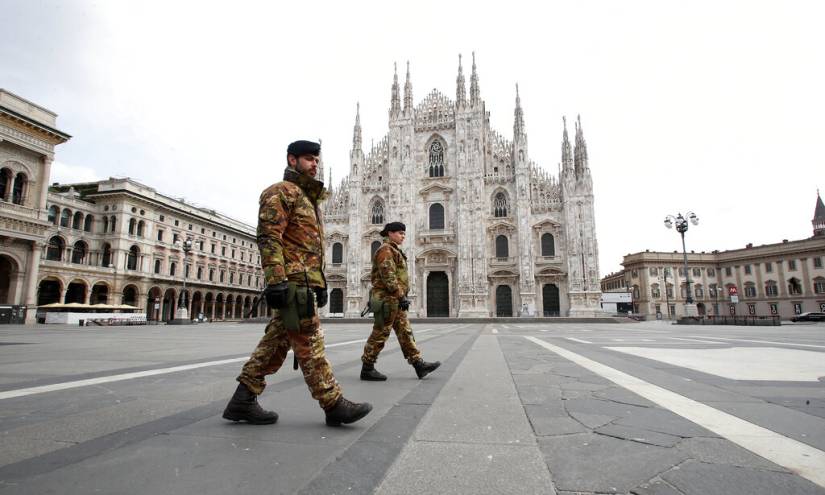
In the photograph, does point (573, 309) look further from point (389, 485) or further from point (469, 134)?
point (389, 485)

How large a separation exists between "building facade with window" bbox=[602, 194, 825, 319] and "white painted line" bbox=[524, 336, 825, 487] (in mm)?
56814

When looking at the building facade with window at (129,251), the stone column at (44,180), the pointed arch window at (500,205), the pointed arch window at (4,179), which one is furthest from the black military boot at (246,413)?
the pointed arch window at (500,205)

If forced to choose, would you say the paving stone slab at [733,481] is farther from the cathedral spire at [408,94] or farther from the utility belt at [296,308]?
the cathedral spire at [408,94]

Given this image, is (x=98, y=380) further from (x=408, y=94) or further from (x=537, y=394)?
(x=408, y=94)

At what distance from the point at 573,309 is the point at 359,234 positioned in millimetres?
17283

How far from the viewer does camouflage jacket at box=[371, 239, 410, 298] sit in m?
4.20

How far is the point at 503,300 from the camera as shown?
32875 mm

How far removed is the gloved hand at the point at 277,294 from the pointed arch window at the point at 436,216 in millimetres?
32314

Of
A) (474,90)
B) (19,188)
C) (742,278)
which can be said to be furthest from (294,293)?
(742,278)

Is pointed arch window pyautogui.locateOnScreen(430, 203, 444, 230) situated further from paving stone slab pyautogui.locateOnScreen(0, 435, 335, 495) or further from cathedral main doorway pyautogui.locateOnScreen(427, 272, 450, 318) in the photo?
paving stone slab pyautogui.locateOnScreen(0, 435, 335, 495)

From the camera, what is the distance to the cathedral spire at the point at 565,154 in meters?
32.5

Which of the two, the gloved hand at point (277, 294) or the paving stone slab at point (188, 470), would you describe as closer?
the paving stone slab at point (188, 470)

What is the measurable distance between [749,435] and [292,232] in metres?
2.72

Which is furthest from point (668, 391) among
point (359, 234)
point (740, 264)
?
point (740, 264)
